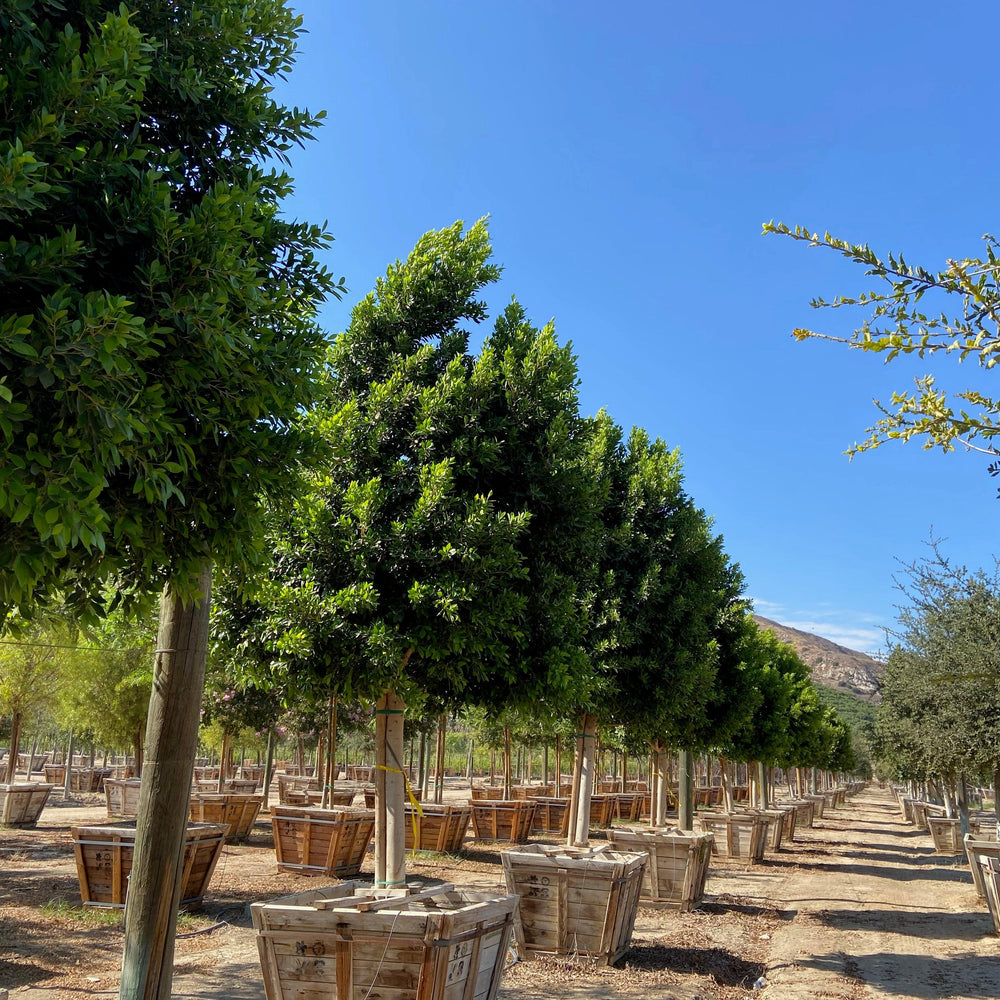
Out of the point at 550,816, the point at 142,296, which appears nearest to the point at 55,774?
the point at 550,816

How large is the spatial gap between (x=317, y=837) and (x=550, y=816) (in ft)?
43.9

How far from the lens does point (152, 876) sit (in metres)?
6.10

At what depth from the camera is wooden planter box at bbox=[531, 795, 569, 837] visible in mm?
26109

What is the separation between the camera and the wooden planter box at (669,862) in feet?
44.9

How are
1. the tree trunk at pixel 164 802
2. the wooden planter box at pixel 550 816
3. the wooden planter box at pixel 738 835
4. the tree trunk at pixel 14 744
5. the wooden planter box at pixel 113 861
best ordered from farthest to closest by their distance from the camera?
the wooden planter box at pixel 550 816, the tree trunk at pixel 14 744, the wooden planter box at pixel 738 835, the wooden planter box at pixel 113 861, the tree trunk at pixel 164 802

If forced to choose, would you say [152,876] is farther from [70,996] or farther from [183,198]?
[183,198]

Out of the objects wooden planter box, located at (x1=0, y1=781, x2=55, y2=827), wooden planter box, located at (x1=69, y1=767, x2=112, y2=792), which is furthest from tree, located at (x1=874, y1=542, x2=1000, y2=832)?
wooden planter box, located at (x1=69, y1=767, x2=112, y2=792)

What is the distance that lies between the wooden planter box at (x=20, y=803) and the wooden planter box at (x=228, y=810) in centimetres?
588

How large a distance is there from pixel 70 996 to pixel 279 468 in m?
6.55

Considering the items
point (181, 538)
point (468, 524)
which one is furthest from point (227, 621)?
point (181, 538)

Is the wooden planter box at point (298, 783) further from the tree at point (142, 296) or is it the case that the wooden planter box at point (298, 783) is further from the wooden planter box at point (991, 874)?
the tree at point (142, 296)

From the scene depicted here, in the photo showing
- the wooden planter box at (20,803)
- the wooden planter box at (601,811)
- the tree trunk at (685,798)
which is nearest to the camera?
the tree trunk at (685,798)

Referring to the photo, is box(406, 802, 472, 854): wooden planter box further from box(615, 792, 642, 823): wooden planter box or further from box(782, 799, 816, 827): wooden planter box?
box(782, 799, 816, 827): wooden planter box

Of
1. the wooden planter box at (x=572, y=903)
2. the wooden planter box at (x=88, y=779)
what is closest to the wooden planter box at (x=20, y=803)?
the wooden planter box at (x=572, y=903)
